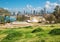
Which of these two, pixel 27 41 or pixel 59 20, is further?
pixel 59 20

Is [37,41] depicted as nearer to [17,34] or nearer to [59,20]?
[17,34]

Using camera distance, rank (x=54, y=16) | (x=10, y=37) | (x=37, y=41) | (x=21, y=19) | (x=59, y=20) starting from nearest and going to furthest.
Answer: (x=37, y=41) < (x=10, y=37) < (x=59, y=20) < (x=54, y=16) < (x=21, y=19)

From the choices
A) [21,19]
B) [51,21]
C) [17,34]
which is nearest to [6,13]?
[21,19]

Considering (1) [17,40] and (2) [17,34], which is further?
(2) [17,34]

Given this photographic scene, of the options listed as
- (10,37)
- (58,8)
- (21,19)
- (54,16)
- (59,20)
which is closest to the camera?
(10,37)

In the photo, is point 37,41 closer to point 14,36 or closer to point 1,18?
point 14,36

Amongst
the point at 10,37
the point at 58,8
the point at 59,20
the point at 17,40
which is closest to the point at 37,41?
the point at 17,40

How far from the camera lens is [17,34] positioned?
19859mm

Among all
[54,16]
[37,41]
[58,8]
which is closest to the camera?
[37,41]

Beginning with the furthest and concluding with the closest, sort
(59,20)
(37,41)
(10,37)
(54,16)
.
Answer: (54,16) → (59,20) → (10,37) → (37,41)

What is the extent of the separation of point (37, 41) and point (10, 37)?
3.34 m

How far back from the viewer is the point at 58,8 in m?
73.6

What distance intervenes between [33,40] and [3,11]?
5159cm

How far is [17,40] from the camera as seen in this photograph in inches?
701
